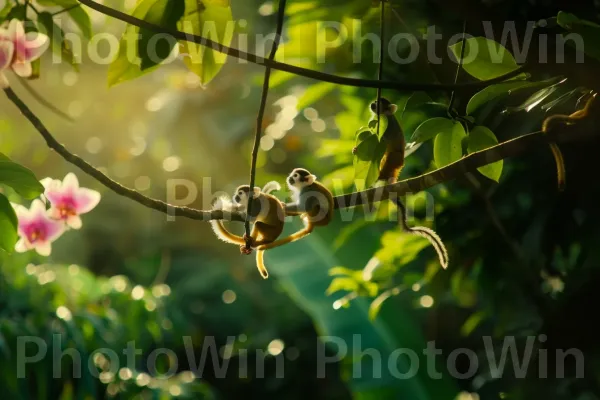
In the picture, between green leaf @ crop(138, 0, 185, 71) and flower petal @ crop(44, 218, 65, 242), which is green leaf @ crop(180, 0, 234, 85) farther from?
flower petal @ crop(44, 218, 65, 242)

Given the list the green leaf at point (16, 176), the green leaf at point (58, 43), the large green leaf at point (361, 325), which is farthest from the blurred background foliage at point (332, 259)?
the green leaf at point (16, 176)

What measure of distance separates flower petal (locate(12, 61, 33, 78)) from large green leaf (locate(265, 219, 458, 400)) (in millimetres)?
1231

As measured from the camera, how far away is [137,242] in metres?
4.69

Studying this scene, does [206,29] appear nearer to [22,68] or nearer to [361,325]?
[22,68]

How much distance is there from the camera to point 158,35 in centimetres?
89

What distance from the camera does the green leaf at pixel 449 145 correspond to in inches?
34.5

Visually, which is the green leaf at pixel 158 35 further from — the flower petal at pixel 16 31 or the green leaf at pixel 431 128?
the green leaf at pixel 431 128

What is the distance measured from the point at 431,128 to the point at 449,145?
0.05 metres

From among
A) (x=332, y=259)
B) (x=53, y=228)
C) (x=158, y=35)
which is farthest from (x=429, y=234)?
(x=332, y=259)

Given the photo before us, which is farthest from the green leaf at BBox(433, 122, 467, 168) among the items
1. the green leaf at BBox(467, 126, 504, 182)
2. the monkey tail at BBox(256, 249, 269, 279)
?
the monkey tail at BBox(256, 249, 269, 279)

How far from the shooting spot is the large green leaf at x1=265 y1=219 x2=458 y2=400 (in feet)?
6.79

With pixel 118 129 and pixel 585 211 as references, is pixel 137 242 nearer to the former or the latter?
pixel 118 129

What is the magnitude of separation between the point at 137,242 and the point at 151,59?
3925 millimetres

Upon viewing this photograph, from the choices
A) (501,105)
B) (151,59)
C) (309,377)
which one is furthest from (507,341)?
(309,377)
